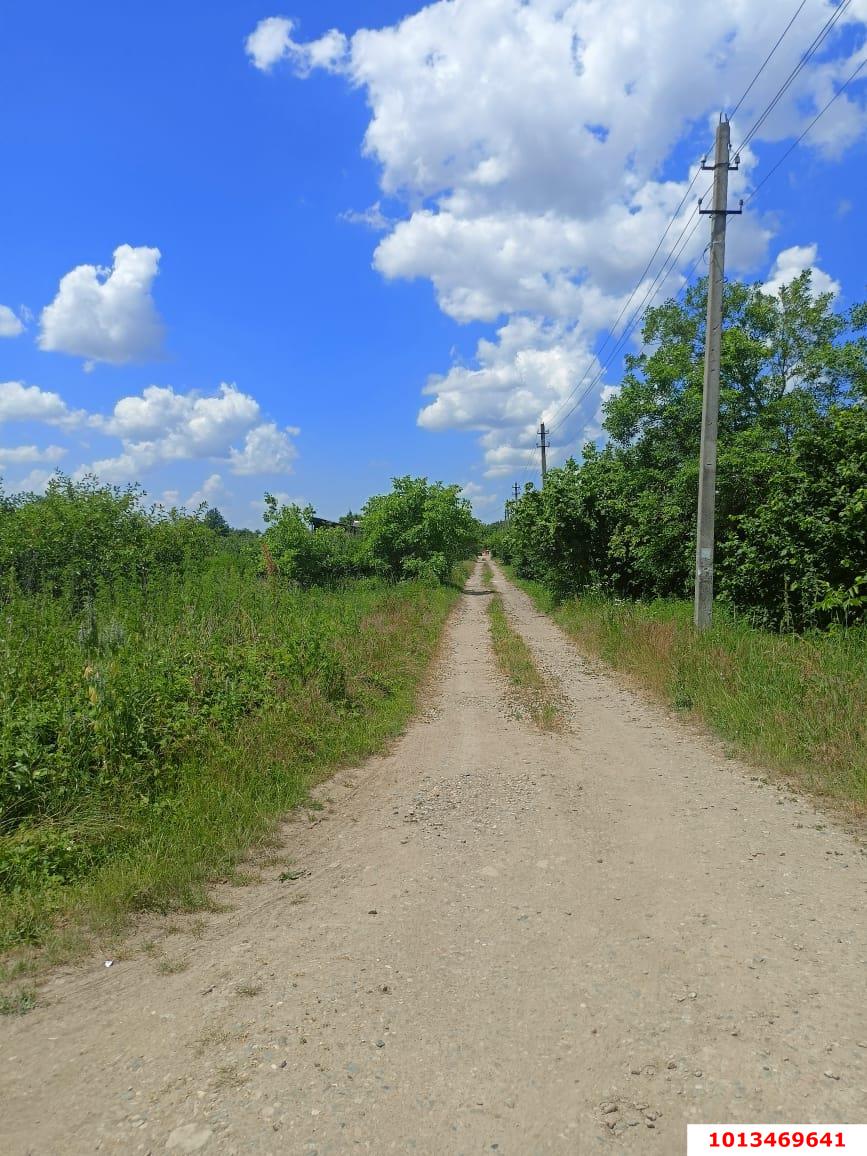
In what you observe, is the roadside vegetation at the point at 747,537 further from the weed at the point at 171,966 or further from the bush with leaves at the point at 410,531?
the bush with leaves at the point at 410,531

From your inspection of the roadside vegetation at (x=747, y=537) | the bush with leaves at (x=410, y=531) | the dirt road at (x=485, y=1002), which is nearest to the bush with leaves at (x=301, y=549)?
the bush with leaves at (x=410, y=531)

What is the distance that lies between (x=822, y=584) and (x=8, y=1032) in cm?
1051

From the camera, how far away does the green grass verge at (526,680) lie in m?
8.82

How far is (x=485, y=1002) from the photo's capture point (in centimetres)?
315

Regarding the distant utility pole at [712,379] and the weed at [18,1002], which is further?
the distant utility pole at [712,379]

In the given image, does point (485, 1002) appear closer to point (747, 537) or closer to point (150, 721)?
point (150, 721)

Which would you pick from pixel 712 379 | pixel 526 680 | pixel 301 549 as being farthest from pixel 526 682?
pixel 301 549

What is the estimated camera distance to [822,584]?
10.0 meters

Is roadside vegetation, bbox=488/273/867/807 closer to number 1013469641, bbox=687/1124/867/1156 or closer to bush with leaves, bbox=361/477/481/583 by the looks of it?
number 1013469641, bbox=687/1124/867/1156

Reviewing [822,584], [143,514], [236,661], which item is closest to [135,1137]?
[236,661]

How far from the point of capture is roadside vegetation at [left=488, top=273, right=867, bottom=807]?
292 inches

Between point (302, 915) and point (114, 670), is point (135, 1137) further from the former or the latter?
point (114, 670)

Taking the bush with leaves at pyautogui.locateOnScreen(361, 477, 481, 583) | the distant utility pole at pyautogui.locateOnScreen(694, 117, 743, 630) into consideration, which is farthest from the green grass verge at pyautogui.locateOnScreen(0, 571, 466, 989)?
the bush with leaves at pyautogui.locateOnScreen(361, 477, 481, 583)

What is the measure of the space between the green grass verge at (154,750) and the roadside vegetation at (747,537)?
4.31 meters
